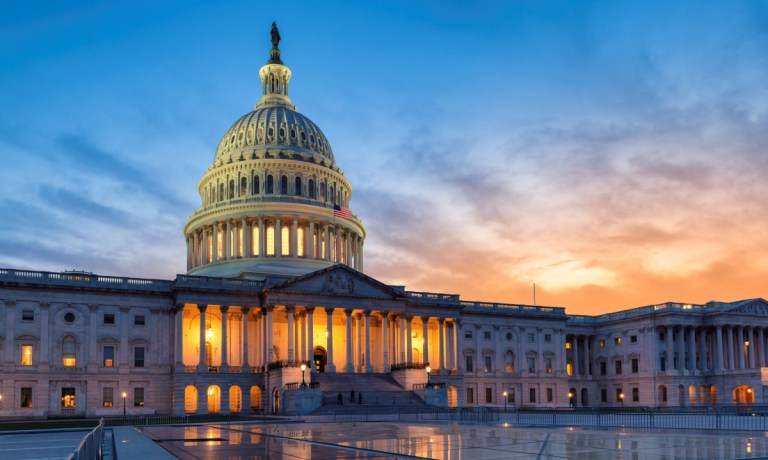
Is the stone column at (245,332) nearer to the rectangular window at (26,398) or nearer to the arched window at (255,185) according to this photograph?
the rectangular window at (26,398)

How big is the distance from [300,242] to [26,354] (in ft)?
133

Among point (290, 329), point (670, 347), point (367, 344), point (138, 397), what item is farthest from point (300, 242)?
point (670, 347)

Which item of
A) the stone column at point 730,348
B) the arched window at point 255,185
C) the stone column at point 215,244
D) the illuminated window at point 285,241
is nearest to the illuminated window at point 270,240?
the illuminated window at point 285,241

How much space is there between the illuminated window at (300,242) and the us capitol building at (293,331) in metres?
0.28

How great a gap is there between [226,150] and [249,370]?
43.7 meters

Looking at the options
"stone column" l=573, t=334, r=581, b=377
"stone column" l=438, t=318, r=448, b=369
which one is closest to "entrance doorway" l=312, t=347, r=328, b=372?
"stone column" l=438, t=318, r=448, b=369

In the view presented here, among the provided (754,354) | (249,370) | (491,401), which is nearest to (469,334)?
(491,401)

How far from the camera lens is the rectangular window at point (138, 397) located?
85.1 metres

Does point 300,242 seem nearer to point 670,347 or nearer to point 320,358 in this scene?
point 320,358

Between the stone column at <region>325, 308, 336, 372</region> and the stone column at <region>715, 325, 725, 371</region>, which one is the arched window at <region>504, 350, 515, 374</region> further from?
the stone column at <region>325, 308, 336, 372</region>

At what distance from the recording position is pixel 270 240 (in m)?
111

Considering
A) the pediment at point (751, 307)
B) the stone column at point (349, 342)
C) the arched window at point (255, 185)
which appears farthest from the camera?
the arched window at point (255, 185)

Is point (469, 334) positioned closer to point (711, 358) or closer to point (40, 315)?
point (711, 358)

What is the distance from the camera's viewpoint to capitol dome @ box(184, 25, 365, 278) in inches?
4301
